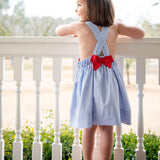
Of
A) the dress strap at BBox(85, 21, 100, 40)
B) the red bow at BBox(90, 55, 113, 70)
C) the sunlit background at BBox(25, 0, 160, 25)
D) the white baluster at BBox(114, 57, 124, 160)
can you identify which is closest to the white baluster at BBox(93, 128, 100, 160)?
the white baluster at BBox(114, 57, 124, 160)

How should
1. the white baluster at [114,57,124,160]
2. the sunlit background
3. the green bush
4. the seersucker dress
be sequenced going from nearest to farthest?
the seersucker dress, the white baluster at [114,57,124,160], the green bush, the sunlit background

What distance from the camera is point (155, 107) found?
5402 millimetres

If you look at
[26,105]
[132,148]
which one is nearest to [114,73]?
[132,148]

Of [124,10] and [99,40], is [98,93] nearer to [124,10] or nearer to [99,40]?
[99,40]

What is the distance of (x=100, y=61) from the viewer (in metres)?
1.22

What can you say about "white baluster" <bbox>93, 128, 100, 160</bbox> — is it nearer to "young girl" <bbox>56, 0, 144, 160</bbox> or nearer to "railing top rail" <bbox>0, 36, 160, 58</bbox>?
"young girl" <bbox>56, 0, 144, 160</bbox>

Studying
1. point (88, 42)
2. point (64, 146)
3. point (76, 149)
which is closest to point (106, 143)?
point (76, 149)

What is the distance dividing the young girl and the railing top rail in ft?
0.15

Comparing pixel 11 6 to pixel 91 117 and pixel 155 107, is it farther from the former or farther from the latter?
pixel 91 117

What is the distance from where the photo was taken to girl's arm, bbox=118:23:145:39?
4.12 feet

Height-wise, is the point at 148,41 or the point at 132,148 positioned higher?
the point at 148,41

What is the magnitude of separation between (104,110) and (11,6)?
16.4ft

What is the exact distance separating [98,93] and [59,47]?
1.16ft

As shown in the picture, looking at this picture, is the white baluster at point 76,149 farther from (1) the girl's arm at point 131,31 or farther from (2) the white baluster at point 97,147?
(1) the girl's arm at point 131,31
